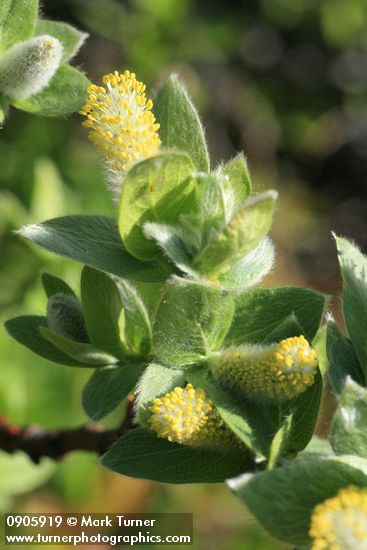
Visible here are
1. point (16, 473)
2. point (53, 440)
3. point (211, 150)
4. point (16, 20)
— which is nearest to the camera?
point (16, 20)

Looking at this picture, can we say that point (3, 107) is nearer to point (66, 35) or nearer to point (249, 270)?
point (66, 35)

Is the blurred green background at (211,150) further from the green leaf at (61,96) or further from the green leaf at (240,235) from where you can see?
the green leaf at (240,235)

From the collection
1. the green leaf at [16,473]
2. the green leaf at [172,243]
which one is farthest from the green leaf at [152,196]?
the green leaf at [16,473]

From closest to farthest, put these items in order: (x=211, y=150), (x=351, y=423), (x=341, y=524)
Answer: (x=341, y=524) < (x=351, y=423) < (x=211, y=150)

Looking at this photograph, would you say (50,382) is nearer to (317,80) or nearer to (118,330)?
(118,330)

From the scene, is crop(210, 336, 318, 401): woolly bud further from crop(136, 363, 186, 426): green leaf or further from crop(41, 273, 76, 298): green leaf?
crop(41, 273, 76, 298): green leaf

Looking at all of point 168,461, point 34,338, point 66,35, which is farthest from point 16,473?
point 66,35

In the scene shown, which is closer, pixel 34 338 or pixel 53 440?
pixel 34 338
